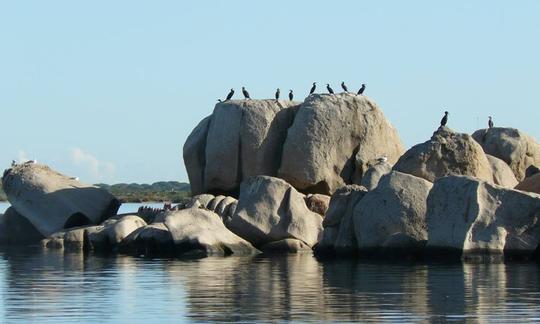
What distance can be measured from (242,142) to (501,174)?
1007 centimetres

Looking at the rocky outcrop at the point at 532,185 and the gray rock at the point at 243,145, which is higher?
the gray rock at the point at 243,145

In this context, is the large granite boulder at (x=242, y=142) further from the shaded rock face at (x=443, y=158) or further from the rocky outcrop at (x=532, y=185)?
the rocky outcrop at (x=532, y=185)

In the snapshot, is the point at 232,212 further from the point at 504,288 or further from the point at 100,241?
the point at 504,288

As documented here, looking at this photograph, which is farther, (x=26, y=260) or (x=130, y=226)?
(x=130, y=226)

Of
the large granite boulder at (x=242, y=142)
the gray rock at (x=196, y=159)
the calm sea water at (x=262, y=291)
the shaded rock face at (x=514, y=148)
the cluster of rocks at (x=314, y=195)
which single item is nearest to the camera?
the calm sea water at (x=262, y=291)

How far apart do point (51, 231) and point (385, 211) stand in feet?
50.0

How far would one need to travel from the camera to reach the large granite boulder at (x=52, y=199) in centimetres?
5378

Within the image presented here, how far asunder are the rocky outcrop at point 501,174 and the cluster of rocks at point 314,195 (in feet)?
0.24

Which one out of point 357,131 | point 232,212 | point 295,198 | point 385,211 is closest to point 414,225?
point 385,211

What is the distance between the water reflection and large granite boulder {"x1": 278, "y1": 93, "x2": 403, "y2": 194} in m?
11.5

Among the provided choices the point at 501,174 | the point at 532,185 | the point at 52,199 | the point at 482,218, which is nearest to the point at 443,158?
the point at 532,185

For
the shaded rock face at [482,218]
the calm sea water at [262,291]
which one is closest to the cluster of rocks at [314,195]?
the shaded rock face at [482,218]

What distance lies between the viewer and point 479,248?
135ft

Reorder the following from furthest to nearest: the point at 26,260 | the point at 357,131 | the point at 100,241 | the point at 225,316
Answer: the point at 357,131, the point at 100,241, the point at 26,260, the point at 225,316
